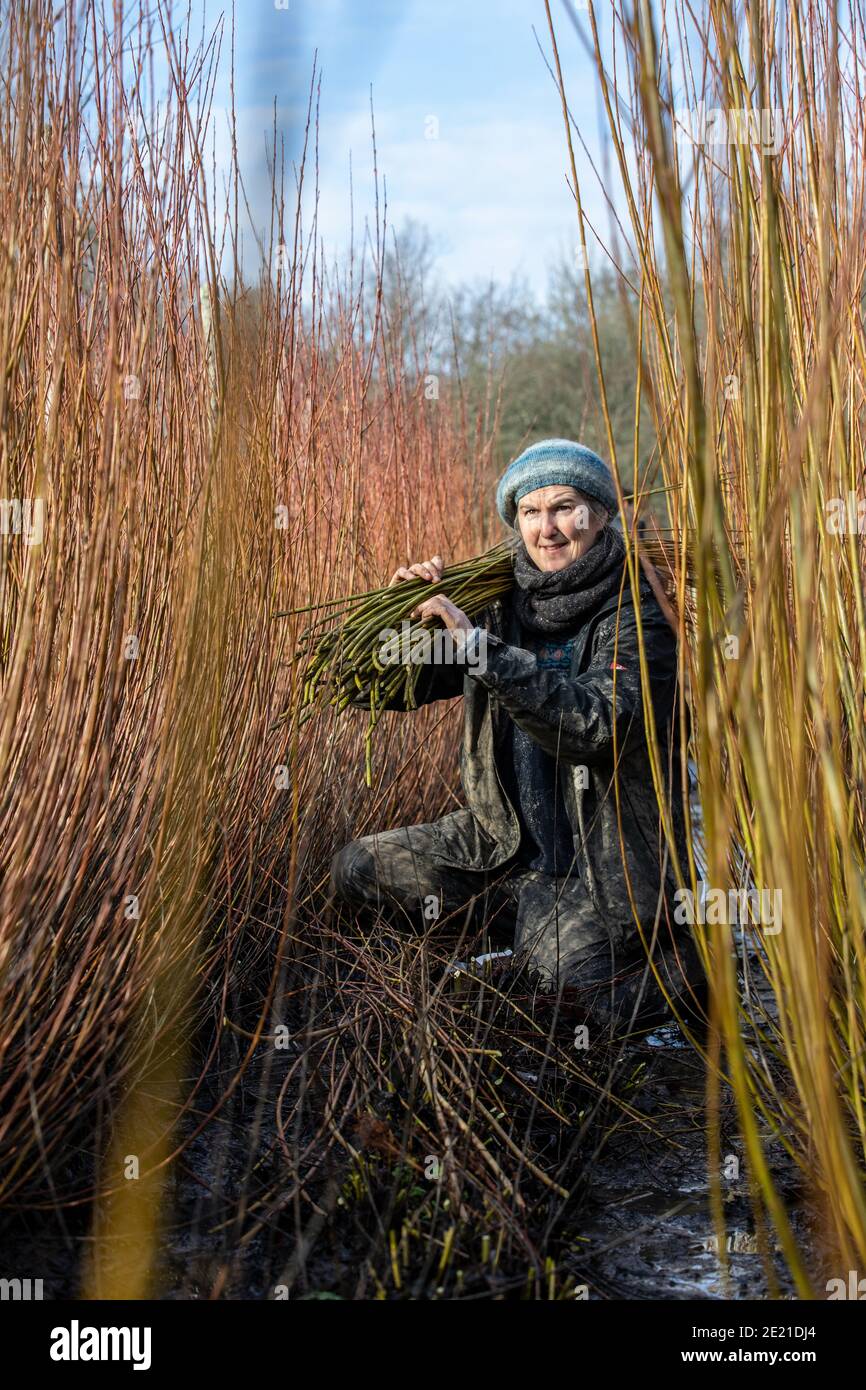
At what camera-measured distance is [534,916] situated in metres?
2.45

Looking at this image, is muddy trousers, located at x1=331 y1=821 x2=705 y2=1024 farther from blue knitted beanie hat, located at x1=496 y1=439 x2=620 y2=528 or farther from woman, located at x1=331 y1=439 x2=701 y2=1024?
blue knitted beanie hat, located at x1=496 y1=439 x2=620 y2=528

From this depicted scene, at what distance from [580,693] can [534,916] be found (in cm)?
57

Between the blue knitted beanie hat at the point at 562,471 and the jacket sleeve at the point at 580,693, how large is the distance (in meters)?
0.31

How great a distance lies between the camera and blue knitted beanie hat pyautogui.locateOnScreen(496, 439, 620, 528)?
241 centimetres

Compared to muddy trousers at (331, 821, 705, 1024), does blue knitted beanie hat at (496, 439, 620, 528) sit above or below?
above

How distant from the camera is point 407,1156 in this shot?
1.49 m

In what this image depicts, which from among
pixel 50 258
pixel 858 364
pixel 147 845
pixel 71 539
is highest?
pixel 50 258

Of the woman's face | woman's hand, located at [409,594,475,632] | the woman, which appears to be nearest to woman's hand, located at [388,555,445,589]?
the woman

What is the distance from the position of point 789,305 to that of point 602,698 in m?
0.94

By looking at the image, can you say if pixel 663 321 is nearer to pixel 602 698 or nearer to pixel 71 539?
pixel 71 539

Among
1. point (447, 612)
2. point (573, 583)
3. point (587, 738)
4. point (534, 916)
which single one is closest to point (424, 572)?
point (447, 612)

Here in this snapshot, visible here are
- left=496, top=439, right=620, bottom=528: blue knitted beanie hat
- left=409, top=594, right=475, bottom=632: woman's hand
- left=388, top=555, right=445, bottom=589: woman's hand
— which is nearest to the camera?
left=409, top=594, right=475, bottom=632: woman's hand

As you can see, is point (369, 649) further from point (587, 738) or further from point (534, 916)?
point (534, 916)

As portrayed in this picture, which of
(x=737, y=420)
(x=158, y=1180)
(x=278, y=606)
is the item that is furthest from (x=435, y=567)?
(x=158, y=1180)
